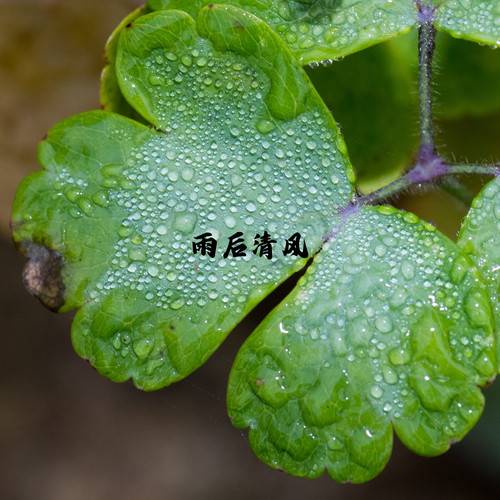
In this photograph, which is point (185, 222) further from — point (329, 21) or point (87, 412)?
point (87, 412)

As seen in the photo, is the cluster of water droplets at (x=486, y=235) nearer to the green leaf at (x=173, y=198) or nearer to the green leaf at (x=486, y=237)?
the green leaf at (x=486, y=237)

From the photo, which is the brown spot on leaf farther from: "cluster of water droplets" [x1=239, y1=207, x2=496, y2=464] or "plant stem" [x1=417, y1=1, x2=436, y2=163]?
"plant stem" [x1=417, y1=1, x2=436, y2=163]

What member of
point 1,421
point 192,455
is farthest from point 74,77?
point 192,455

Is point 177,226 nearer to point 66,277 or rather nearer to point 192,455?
point 66,277

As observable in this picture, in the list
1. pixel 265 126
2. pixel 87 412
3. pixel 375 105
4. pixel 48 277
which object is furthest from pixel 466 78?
pixel 87 412

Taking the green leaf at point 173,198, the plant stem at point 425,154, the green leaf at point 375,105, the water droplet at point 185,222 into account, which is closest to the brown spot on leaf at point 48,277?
the green leaf at point 173,198
